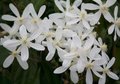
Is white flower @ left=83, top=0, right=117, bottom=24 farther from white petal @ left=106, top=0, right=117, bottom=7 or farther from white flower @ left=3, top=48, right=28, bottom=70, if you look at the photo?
white flower @ left=3, top=48, right=28, bottom=70

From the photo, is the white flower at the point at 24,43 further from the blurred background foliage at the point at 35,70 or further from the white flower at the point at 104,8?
the white flower at the point at 104,8

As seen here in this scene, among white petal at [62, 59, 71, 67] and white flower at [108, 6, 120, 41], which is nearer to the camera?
white petal at [62, 59, 71, 67]

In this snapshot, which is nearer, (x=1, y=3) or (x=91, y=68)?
(x=91, y=68)

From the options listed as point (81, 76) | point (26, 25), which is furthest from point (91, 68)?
A: point (26, 25)

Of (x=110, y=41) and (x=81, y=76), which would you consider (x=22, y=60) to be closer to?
(x=81, y=76)

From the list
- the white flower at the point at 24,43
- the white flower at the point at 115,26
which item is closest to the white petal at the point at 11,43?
the white flower at the point at 24,43

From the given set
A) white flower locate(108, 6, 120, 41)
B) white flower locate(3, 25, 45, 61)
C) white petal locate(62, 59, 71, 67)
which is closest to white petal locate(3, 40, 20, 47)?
white flower locate(3, 25, 45, 61)

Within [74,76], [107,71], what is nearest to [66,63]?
[74,76]

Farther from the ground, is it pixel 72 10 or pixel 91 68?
pixel 72 10

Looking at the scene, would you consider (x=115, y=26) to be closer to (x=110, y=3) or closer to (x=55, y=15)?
(x=110, y=3)
